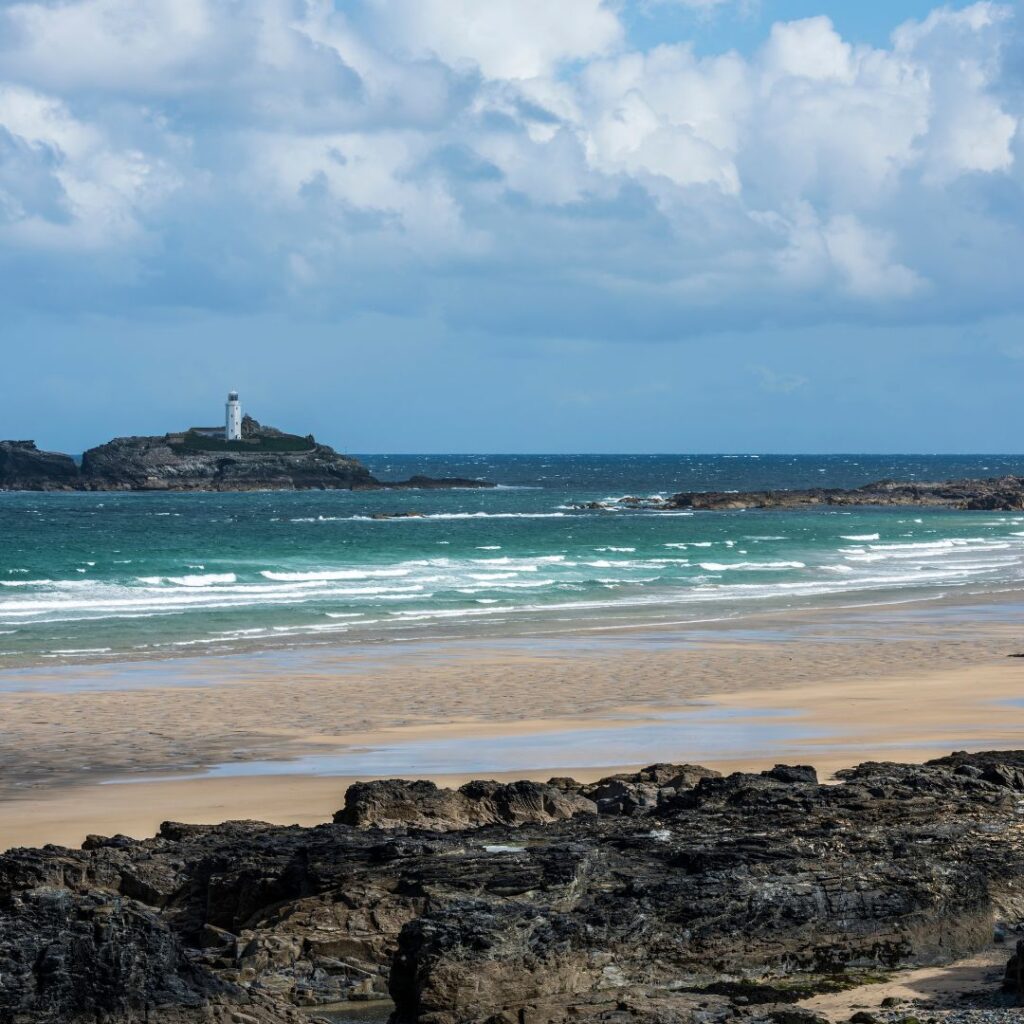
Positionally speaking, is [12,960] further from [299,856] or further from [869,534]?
[869,534]

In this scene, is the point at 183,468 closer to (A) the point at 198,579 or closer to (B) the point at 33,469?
(B) the point at 33,469

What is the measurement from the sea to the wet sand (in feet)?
12.3

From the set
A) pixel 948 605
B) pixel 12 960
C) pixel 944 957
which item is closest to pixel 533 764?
pixel 944 957

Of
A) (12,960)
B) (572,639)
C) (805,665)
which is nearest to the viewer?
(12,960)

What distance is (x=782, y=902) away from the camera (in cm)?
802

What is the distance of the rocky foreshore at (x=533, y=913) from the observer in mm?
6668

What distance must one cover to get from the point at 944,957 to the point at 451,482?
12933 centimetres

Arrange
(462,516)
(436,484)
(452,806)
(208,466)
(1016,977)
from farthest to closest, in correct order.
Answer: (208,466) < (436,484) < (462,516) < (452,806) < (1016,977)

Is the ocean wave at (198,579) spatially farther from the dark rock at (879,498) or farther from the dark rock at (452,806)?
the dark rock at (879,498)

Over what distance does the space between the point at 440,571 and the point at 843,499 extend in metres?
58.5

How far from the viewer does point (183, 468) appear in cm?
14012

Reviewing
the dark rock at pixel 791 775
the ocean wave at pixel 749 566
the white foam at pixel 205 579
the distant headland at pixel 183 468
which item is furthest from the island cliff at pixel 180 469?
the dark rock at pixel 791 775

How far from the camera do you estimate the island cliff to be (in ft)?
451

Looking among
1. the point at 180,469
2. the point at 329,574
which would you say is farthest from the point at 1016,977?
the point at 180,469
